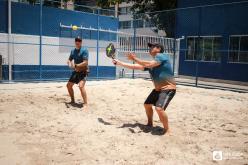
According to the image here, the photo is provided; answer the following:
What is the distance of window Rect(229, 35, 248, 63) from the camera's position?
53.5 feet

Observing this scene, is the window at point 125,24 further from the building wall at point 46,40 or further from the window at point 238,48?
the window at point 238,48

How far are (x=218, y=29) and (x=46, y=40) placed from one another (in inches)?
375

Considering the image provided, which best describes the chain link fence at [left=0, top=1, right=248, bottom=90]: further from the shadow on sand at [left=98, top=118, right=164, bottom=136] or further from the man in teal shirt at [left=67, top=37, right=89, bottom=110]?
the shadow on sand at [left=98, top=118, right=164, bottom=136]

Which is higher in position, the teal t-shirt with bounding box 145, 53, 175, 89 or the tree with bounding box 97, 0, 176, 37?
the tree with bounding box 97, 0, 176, 37

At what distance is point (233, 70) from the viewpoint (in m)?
17.0

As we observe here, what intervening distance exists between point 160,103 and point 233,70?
12.6m

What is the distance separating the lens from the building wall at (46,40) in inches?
541

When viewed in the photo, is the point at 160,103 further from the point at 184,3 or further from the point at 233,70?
the point at 184,3

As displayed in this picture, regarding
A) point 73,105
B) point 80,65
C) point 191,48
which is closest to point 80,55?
point 80,65

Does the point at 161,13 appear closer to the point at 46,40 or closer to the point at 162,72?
the point at 46,40

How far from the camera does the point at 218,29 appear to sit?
17656mm

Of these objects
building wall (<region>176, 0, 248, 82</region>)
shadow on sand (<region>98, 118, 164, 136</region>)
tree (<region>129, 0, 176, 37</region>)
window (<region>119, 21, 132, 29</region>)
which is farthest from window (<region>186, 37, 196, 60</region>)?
window (<region>119, 21, 132, 29</region>)

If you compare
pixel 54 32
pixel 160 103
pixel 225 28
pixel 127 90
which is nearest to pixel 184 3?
pixel 225 28

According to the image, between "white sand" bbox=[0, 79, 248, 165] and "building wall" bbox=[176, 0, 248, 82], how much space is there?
8.31 meters
